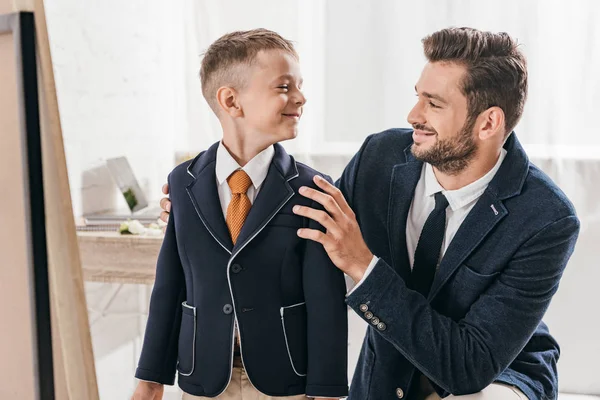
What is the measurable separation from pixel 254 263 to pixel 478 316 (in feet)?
1.78

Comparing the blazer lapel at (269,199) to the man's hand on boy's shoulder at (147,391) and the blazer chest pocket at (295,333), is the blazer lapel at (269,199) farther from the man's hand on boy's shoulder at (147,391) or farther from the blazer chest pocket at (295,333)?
the man's hand on boy's shoulder at (147,391)

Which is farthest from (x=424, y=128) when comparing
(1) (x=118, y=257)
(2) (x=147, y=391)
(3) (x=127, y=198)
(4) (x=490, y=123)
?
(3) (x=127, y=198)

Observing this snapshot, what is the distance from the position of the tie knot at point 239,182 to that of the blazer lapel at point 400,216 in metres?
0.44

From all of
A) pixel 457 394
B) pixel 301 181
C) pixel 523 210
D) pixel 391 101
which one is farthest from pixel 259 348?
pixel 391 101

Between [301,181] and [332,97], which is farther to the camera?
[332,97]

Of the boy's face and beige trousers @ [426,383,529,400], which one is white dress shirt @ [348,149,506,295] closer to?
beige trousers @ [426,383,529,400]

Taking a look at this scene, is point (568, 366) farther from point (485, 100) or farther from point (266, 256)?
point (266, 256)

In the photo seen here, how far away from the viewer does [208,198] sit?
1.22 metres

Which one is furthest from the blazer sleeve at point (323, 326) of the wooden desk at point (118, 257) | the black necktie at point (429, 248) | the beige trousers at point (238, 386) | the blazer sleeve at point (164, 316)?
the wooden desk at point (118, 257)

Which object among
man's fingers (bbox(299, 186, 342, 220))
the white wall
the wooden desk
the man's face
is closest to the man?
the man's face

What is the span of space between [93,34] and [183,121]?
764mm

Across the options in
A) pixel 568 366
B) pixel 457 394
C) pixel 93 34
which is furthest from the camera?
pixel 568 366

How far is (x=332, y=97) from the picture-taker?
3.04 m

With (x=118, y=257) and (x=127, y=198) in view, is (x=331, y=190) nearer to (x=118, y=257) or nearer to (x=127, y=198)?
(x=118, y=257)
